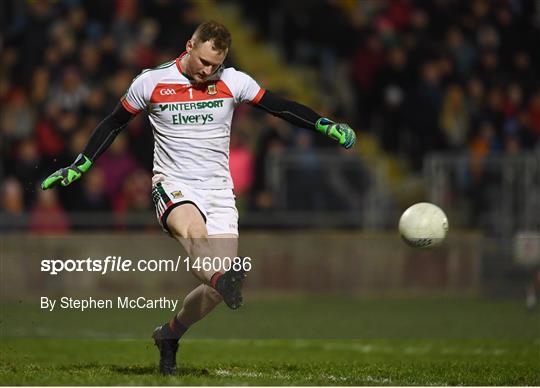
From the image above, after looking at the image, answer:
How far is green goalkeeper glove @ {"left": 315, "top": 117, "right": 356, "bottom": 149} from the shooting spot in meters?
9.45

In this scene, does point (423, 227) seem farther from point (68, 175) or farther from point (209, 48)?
point (68, 175)

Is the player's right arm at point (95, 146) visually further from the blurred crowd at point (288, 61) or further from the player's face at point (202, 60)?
the blurred crowd at point (288, 61)

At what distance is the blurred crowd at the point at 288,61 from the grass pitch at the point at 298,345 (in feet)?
7.39

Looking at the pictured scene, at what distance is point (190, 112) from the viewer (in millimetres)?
9508

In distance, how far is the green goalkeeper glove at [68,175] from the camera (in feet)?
30.7

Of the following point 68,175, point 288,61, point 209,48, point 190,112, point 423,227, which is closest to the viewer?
point 209,48

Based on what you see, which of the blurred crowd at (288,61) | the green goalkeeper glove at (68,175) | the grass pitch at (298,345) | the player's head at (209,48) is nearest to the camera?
the player's head at (209,48)

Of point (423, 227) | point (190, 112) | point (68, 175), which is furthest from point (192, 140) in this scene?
point (423, 227)

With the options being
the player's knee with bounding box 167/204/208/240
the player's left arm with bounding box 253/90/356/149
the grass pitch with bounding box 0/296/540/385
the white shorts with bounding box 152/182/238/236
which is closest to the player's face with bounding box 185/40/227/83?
the player's left arm with bounding box 253/90/356/149

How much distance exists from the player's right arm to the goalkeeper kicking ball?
2.34 m

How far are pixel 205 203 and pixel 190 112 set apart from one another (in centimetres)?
70

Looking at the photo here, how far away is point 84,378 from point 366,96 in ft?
40.8

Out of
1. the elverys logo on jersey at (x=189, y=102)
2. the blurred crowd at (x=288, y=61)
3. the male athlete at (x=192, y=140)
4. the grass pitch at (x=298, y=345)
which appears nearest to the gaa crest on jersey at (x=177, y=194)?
the male athlete at (x=192, y=140)

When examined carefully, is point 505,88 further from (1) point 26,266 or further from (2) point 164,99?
(2) point 164,99
